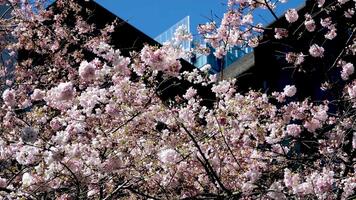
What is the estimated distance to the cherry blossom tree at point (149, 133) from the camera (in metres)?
6.34

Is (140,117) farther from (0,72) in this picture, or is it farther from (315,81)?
(315,81)

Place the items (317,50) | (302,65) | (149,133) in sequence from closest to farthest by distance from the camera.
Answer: (149,133) < (317,50) < (302,65)

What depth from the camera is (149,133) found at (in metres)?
8.54

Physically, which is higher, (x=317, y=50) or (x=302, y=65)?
(x=302, y=65)

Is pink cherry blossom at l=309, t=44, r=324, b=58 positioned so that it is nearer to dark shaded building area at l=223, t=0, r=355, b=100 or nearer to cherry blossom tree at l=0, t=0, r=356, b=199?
cherry blossom tree at l=0, t=0, r=356, b=199

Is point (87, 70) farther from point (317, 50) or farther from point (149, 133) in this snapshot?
point (317, 50)

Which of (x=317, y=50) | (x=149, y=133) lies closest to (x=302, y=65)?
(x=317, y=50)

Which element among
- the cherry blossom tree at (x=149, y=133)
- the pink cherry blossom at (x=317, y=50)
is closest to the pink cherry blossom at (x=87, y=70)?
the cherry blossom tree at (x=149, y=133)

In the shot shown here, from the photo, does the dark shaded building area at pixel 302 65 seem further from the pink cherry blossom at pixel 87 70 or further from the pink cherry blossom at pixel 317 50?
the pink cherry blossom at pixel 87 70

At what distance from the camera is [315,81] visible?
1501 centimetres

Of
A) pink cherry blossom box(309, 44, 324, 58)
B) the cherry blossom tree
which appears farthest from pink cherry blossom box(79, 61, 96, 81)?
pink cherry blossom box(309, 44, 324, 58)

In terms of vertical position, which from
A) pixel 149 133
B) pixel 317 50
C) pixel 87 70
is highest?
pixel 317 50

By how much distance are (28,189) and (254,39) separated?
6.00 meters

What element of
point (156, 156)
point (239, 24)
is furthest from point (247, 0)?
point (156, 156)
